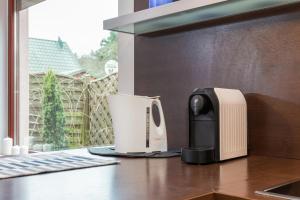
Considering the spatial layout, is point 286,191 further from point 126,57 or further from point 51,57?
point 51,57

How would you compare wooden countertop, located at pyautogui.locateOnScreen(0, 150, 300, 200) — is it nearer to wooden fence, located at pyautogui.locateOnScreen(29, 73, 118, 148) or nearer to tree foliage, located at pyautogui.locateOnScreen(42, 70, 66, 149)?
wooden fence, located at pyautogui.locateOnScreen(29, 73, 118, 148)

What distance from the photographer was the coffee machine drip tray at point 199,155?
1.12 m

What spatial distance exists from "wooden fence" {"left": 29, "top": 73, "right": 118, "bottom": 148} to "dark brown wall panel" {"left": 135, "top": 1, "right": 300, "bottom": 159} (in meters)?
0.66

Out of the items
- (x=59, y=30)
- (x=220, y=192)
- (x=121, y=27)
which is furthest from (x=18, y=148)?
(x=220, y=192)

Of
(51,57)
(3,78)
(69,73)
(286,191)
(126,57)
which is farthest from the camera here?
(3,78)

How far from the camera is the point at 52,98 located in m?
2.66

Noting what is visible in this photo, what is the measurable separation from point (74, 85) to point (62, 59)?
0.25 m

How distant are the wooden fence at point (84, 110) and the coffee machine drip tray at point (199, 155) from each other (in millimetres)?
1058

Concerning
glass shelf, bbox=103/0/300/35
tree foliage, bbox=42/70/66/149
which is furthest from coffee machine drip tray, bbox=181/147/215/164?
tree foliage, bbox=42/70/66/149

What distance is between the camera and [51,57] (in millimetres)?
2738

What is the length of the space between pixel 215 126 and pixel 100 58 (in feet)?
4.65

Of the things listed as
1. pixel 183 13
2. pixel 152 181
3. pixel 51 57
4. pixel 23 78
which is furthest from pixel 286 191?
pixel 23 78

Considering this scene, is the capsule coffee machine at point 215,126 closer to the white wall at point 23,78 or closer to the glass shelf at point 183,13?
the glass shelf at point 183,13

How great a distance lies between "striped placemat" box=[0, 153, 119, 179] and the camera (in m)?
0.96
